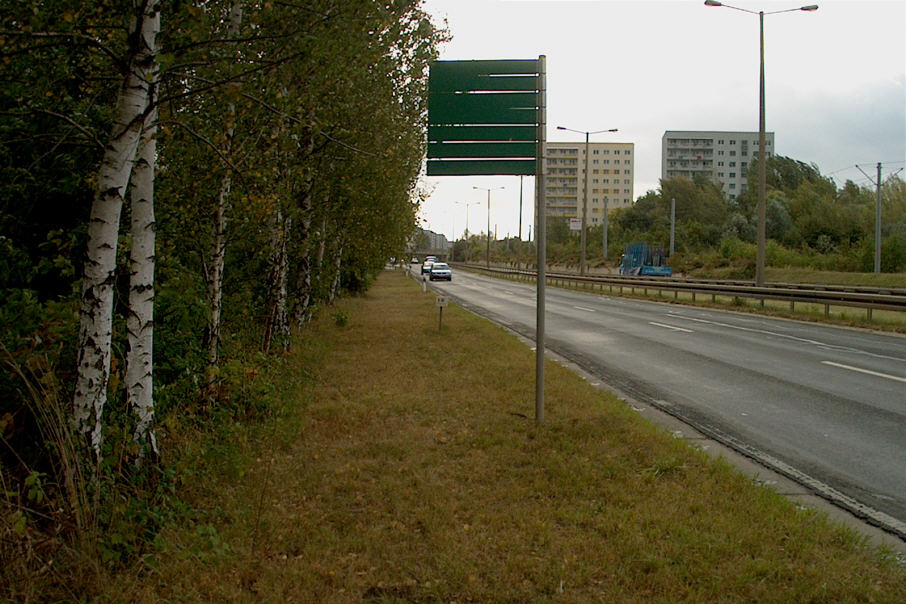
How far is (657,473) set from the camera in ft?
19.2

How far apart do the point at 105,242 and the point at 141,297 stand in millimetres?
638

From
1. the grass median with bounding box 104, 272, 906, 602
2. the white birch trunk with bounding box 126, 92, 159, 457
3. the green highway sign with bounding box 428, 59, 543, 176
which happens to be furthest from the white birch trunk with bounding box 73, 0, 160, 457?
the green highway sign with bounding box 428, 59, 543, 176

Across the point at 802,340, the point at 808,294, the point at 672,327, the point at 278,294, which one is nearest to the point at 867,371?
the point at 802,340

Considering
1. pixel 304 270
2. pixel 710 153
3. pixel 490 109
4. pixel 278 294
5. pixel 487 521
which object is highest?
pixel 710 153

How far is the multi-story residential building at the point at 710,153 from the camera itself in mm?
152750

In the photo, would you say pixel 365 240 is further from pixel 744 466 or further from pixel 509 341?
pixel 744 466

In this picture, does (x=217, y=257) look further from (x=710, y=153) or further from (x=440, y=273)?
(x=710, y=153)

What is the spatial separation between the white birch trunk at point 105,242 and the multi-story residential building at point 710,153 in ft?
516

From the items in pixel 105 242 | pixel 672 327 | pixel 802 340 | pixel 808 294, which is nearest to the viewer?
pixel 105 242

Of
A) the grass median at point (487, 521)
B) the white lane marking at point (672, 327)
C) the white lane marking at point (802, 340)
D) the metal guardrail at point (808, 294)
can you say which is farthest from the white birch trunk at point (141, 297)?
the metal guardrail at point (808, 294)

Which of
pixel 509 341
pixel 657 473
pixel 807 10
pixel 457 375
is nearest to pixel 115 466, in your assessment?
pixel 657 473

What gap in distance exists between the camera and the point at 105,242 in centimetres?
407

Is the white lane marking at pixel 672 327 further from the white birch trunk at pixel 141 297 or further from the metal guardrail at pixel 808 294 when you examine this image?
the white birch trunk at pixel 141 297

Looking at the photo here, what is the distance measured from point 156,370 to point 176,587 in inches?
129
